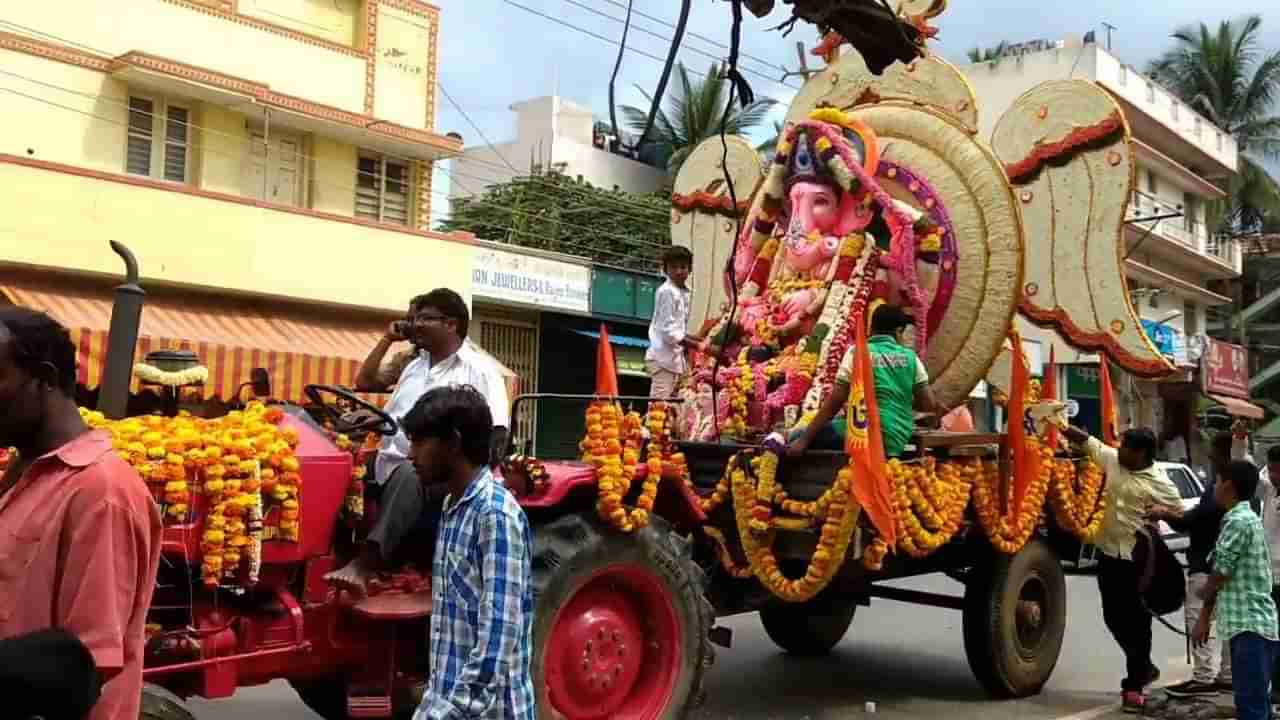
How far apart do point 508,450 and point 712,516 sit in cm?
133

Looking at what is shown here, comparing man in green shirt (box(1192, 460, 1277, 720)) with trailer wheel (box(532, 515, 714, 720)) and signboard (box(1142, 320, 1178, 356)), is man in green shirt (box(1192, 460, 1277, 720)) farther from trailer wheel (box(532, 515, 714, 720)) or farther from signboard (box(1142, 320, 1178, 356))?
signboard (box(1142, 320, 1178, 356))

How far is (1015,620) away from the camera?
700cm

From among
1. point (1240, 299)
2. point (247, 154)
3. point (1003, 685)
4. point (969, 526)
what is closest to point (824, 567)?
point (969, 526)

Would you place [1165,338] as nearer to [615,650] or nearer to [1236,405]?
[1236,405]

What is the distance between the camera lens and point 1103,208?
7.24 metres

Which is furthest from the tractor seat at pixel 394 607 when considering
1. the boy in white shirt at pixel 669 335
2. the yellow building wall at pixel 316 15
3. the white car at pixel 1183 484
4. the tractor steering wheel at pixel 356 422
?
the yellow building wall at pixel 316 15

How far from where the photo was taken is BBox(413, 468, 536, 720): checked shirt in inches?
108

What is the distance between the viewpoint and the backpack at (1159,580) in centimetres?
693

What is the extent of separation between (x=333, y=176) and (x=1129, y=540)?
1329 centimetres

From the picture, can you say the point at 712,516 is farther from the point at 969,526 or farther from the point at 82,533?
the point at 82,533

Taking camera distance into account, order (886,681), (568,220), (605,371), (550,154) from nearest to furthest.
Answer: (605,371)
(886,681)
(568,220)
(550,154)

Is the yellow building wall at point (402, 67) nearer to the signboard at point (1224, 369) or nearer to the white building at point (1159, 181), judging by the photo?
the white building at point (1159, 181)

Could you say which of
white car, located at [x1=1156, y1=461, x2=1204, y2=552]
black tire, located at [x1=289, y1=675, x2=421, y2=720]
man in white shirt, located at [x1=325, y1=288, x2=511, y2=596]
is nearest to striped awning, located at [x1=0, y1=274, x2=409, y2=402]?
black tire, located at [x1=289, y1=675, x2=421, y2=720]

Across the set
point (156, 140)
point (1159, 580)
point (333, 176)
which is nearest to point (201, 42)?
point (156, 140)
